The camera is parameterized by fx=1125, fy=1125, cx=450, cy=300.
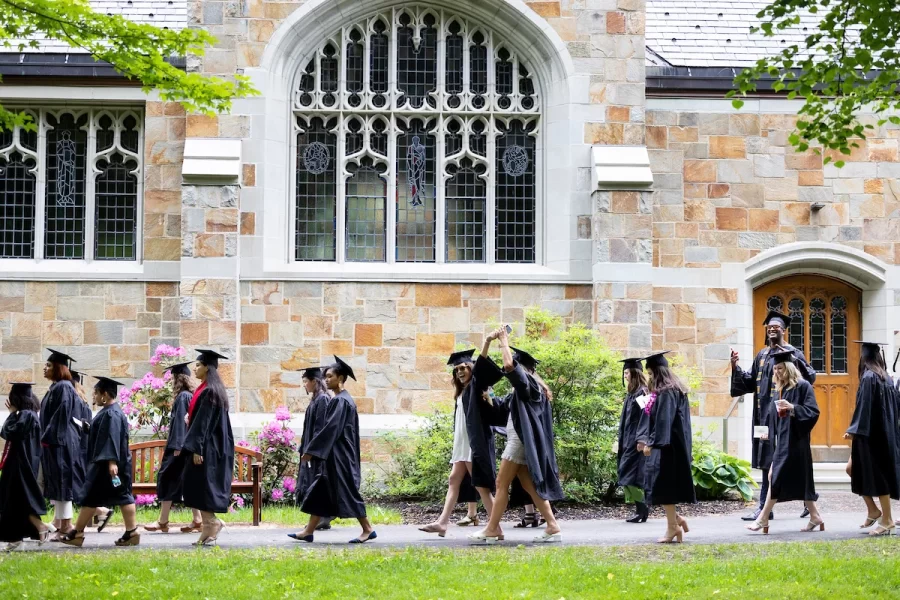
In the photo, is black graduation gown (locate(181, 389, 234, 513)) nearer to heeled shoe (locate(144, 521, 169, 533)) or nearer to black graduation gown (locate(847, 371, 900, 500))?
heeled shoe (locate(144, 521, 169, 533))

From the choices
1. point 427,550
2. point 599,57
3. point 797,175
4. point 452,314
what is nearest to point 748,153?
point 797,175

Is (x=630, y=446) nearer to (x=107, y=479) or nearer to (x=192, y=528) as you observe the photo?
(x=192, y=528)

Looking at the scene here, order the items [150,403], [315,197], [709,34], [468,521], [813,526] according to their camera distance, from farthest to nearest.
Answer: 1. [709,34]
2. [315,197]
3. [150,403]
4. [468,521]
5. [813,526]

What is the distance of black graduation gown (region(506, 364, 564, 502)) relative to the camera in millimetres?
9688

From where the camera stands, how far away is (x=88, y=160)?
607 inches

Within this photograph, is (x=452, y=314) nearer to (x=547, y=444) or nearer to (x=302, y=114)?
(x=302, y=114)

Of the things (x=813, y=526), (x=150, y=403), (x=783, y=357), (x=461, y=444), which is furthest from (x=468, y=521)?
(x=150, y=403)

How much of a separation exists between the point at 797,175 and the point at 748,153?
0.76 meters

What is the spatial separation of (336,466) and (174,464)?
191cm

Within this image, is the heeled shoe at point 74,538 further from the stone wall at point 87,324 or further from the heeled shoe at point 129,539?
the stone wall at point 87,324

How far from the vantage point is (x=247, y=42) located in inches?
581

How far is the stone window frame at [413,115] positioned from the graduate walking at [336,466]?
534cm

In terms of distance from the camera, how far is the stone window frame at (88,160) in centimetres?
1528

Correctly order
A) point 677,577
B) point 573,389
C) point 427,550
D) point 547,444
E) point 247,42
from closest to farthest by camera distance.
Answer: point 677,577 → point 427,550 → point 547,444 → point 573,389 → point 247,42
